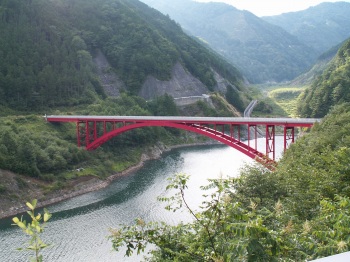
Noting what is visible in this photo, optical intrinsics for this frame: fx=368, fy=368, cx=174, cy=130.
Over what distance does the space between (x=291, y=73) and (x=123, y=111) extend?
16067cm

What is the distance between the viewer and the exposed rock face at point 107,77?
70.3 m

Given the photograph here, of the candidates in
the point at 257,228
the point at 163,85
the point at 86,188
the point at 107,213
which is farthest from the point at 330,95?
the point at 257,228

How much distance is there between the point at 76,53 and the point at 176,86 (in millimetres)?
21768

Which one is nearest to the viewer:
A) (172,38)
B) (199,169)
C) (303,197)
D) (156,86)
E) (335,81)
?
(303,197)

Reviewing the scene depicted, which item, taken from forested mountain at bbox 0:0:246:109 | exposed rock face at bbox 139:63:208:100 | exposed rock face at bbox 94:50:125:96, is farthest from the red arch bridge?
exposed rock face at bbox 139:63:208:100

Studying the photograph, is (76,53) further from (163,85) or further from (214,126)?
(214,126)

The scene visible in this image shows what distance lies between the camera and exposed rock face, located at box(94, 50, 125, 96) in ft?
231

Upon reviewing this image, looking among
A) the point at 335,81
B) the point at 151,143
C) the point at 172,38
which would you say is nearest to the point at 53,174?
the point at 151,143

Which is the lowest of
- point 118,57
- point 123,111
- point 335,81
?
point 123,111

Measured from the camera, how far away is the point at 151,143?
5581 cm

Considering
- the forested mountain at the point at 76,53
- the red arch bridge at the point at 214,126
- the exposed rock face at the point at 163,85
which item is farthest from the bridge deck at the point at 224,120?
the exposed rock face at the point at 163,85

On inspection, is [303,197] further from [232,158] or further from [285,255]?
[232,158]

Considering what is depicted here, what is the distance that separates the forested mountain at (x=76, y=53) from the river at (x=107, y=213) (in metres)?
21.0

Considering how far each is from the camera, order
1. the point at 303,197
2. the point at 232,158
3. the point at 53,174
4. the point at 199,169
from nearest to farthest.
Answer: the point at 303,197
the point at 53,174
the point at 199,169
the point at 232,158
